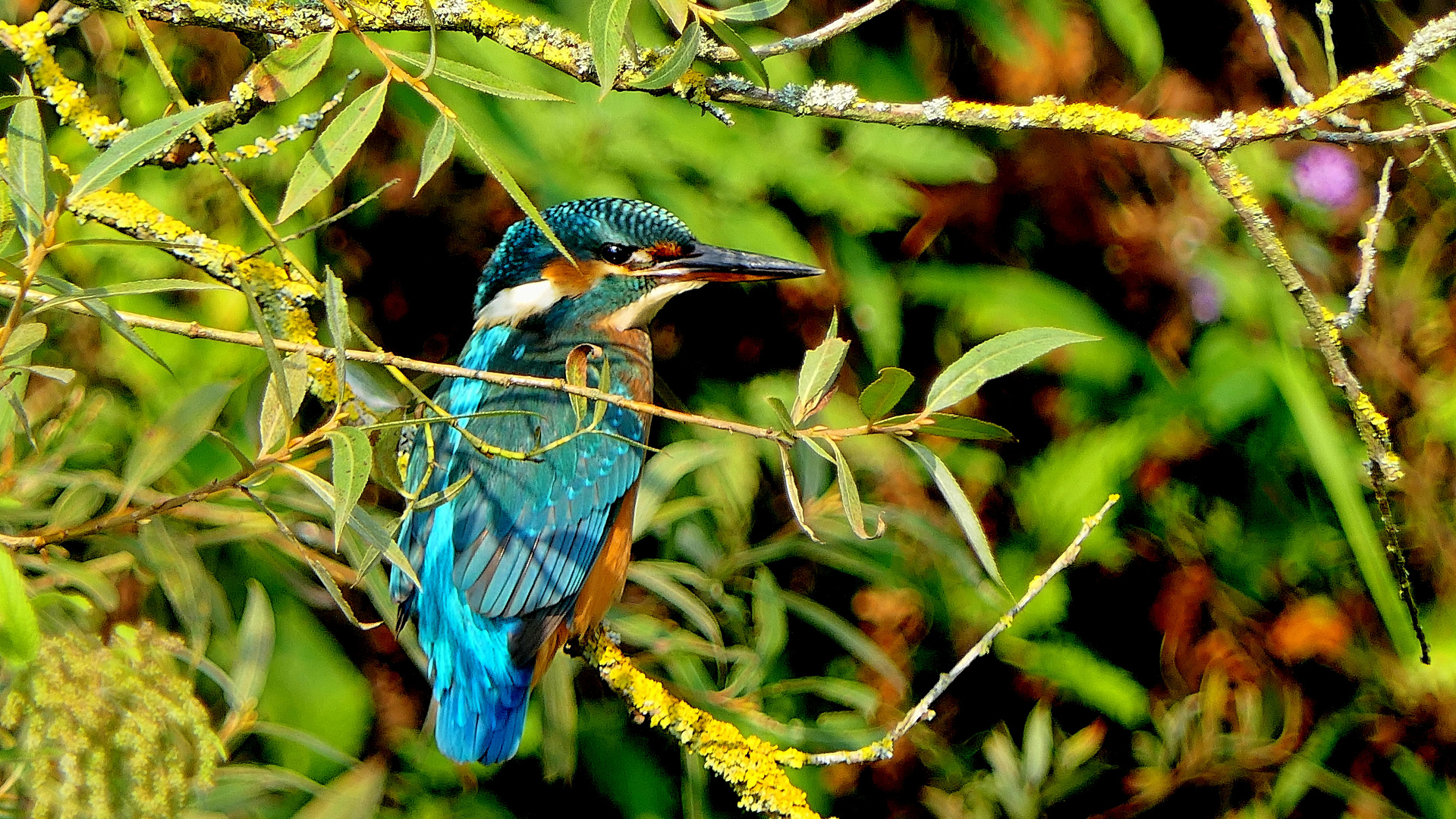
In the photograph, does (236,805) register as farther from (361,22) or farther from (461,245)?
(461,245)

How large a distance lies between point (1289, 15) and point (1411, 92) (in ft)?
4.97

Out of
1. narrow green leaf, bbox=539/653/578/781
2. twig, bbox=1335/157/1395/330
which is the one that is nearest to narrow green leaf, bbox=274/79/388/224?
twig, bbox=1335/157/1395/330

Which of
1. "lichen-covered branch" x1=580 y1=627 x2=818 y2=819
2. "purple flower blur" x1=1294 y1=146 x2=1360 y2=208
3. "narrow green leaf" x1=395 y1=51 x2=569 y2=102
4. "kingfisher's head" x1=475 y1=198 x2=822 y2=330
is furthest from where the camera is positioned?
"purple flower blur" x1=1294 y1=146 x2=1360 y2=208

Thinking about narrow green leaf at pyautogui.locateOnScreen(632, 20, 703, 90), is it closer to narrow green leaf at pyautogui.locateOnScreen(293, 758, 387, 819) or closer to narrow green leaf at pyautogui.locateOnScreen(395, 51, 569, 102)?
narrow green leaf at pyautogui.locateOnScreen(395, 51, 569, 102)

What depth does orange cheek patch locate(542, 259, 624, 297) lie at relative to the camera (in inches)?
75.1

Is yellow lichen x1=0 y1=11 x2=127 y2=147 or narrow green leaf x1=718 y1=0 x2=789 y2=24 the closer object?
narrow green leaf x1=718 y1=0 x2=789 y2=24

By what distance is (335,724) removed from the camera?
161cm

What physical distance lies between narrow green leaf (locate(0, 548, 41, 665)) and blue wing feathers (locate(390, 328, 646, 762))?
69 centimetres

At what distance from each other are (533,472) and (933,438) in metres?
0.67

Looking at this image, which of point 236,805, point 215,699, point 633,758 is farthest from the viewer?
point 633,758

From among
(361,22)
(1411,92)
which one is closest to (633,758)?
(361,22)

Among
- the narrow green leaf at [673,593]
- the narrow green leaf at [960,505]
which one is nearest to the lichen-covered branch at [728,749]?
the narrow green leaf at [673,593]

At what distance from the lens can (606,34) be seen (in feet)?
2.41

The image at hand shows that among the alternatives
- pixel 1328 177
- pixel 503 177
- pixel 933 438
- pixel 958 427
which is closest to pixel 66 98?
pixel 503 177
